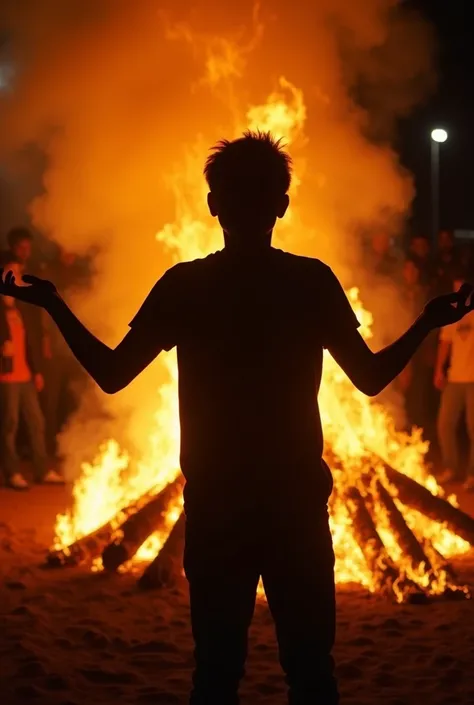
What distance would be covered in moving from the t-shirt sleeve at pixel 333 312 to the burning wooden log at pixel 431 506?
4.23m

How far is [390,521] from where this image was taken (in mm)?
6074

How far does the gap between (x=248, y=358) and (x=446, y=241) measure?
7346mm

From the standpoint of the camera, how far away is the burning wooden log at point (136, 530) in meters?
5.89

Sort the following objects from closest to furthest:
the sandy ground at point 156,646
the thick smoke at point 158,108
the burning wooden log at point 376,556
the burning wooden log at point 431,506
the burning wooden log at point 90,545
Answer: the sandy ground at point 156,646
the burning wooden log at point 376,556
the burning wooden log at point 90,545
the burning wooden log at point 431,506
the thick smoke at point 158,108

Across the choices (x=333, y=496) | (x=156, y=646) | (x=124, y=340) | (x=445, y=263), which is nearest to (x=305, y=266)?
(x=124, y=340)

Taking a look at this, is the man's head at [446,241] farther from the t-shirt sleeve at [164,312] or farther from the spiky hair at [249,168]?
the t-shirt sleeve at [164,312]

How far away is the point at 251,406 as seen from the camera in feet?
8.02

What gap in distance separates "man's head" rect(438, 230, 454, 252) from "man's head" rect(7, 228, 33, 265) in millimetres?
3911

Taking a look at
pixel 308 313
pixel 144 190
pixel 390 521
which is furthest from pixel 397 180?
pixel 308 313

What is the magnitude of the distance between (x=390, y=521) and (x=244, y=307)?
3.89 meters

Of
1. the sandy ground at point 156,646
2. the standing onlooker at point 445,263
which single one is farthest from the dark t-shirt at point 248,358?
the standing onlooker at point 445,263

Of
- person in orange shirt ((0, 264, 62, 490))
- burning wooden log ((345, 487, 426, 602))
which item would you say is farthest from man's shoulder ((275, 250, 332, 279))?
person in orange shirt ((0, 264, 62, 490))

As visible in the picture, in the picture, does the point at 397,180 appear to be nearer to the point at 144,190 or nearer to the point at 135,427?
the point at 144,190

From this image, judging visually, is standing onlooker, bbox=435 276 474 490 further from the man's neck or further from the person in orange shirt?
the man's neck
